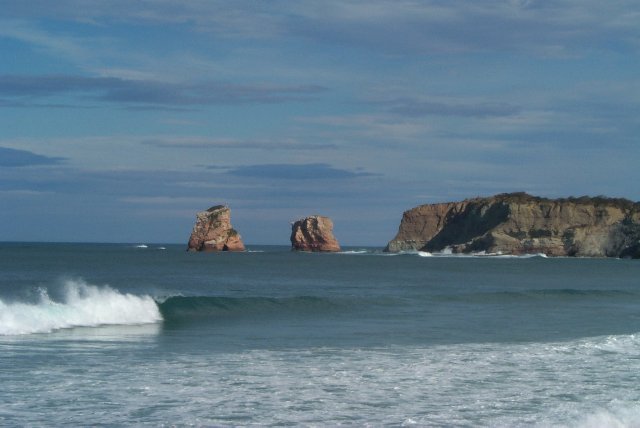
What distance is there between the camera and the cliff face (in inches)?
4732

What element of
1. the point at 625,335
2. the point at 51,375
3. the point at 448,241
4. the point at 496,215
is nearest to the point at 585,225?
the point at 496,215

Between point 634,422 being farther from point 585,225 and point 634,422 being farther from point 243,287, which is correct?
point 585,225

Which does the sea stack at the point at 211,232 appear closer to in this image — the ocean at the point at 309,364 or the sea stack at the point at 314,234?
the sea stack at the point at 314,234

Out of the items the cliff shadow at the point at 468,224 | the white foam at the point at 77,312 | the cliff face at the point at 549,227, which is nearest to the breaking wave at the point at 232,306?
the white foam at the point at 77,312

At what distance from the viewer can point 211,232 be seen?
124562mm

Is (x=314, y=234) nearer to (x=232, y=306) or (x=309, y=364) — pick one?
(x=232, y=306)

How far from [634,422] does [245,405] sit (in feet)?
16.6

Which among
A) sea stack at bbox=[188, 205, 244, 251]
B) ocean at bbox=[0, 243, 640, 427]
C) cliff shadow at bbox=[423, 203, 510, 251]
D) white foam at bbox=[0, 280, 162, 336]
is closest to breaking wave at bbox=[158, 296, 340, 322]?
ocean at bbox=[0, 243, 640, 427]

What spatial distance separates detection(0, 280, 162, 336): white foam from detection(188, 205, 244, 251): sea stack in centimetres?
9458

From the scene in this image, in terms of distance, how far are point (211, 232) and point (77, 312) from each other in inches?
3988

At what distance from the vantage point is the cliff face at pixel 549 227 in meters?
120

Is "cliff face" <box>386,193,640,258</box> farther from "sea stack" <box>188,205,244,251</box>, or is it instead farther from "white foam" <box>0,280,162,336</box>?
"white foam" <box>0,280,162,336</box>

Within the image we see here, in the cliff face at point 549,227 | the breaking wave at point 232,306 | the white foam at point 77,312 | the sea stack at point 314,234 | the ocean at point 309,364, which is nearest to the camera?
the ocean at point 309,364

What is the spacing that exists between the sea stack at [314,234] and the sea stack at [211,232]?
17.9 metres
